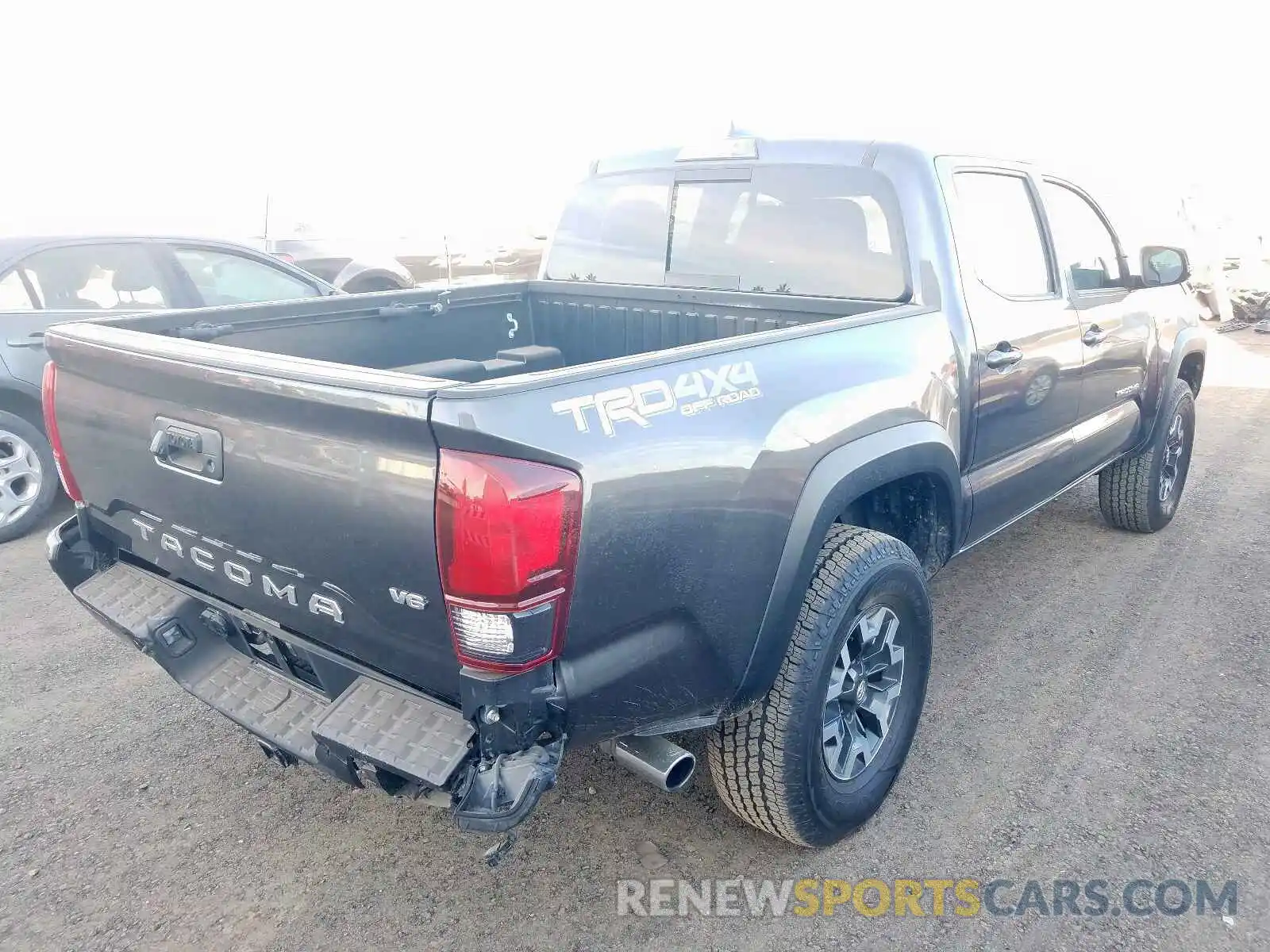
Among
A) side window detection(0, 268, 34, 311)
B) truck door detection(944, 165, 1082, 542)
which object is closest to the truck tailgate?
truck door detection(944, 165, 1082, 542)

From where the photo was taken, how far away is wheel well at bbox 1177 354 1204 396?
4938mm

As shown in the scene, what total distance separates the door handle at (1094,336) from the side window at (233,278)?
4.49 meters

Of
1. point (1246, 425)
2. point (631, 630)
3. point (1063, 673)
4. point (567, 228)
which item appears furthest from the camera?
point (1246, 425)

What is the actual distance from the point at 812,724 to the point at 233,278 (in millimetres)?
4998

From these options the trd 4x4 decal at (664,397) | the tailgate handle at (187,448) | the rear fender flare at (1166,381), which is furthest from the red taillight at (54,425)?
the rear fender flare at (1166,381)

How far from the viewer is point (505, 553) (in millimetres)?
1786

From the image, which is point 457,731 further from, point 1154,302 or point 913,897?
point 1154,302

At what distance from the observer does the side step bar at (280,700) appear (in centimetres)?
197

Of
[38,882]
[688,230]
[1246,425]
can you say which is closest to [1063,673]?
[688,230]

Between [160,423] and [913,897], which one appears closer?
[160,423]

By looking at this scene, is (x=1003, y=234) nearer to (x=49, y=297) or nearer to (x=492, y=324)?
(x=492, y=324)

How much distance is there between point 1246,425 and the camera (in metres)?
7.22

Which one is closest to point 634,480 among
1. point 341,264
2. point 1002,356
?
point 1002,356

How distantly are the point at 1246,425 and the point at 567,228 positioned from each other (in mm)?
5915
